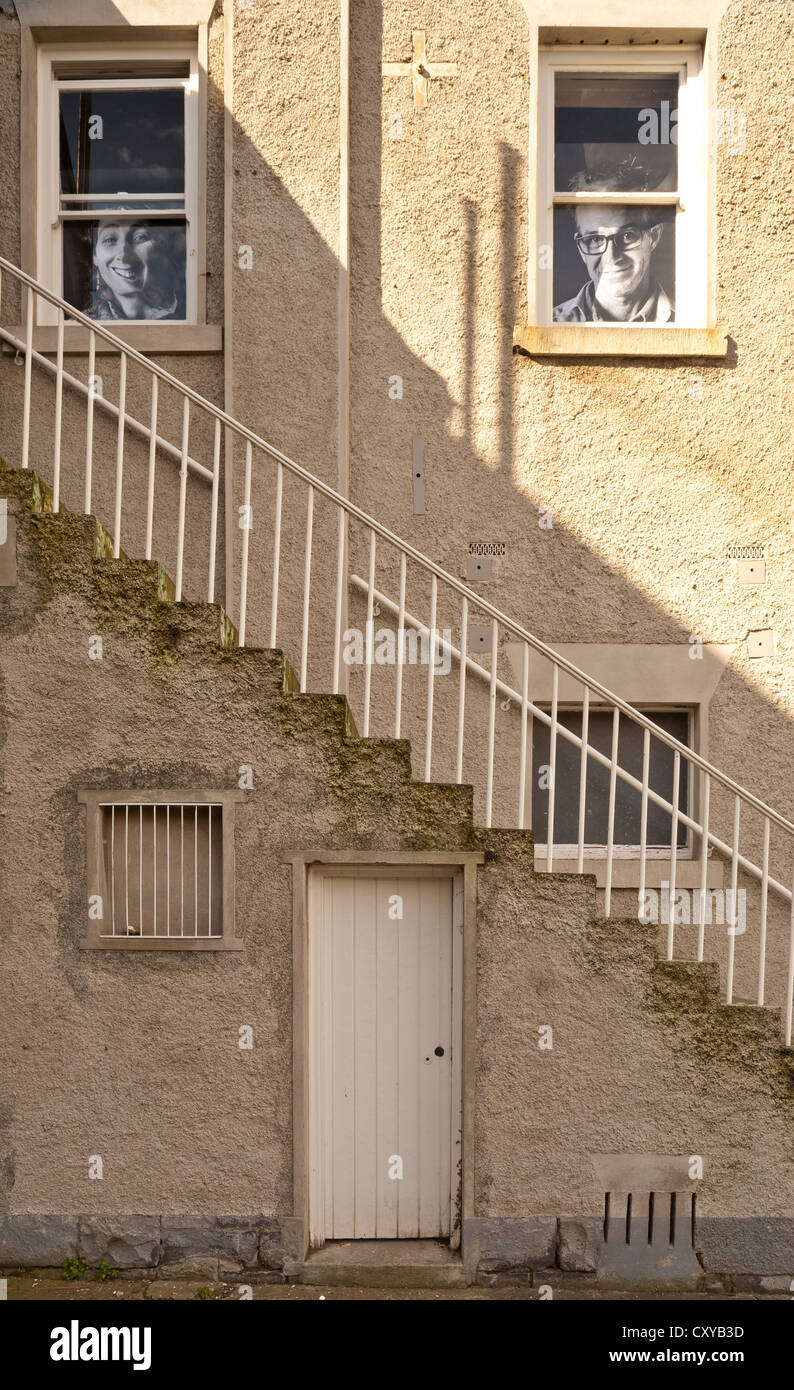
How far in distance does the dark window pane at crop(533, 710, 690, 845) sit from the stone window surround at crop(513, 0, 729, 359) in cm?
218

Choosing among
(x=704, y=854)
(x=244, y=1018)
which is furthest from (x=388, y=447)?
(x=244, y=1018)

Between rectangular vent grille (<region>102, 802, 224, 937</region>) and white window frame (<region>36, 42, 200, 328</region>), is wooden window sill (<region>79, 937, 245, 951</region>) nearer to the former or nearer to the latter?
rectangular vent grille (<region>102, 802, 224, 937</region>)

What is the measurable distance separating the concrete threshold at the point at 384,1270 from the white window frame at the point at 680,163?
210 inches

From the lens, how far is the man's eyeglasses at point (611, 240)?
7.01m

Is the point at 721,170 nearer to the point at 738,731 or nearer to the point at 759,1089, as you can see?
the point at 738,731

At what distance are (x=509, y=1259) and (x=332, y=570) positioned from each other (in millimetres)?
3814

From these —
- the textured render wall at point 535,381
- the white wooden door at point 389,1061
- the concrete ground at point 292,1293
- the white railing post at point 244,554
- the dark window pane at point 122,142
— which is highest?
the dark window pane at point 122,142

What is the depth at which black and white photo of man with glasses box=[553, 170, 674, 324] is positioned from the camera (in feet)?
22.9

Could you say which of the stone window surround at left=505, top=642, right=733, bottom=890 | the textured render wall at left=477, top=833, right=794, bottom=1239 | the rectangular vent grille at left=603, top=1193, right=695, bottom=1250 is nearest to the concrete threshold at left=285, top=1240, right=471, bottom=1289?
the textured render wall at left=477, top=833, right=794, bottom=1239

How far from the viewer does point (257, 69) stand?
666cm

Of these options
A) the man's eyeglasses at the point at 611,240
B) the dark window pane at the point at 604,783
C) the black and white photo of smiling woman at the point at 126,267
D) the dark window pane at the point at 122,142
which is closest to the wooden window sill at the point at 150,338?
the black and white photo of smiling woman at the point at 126,267

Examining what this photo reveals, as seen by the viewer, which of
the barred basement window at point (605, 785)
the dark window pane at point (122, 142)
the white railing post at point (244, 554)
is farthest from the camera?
the dark window pane at point (122, 142)

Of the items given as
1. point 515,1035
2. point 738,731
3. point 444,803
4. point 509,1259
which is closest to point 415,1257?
point 509,1259

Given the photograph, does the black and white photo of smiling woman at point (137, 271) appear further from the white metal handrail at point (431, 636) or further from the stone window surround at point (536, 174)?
the stone window surround at point (536, 174)
